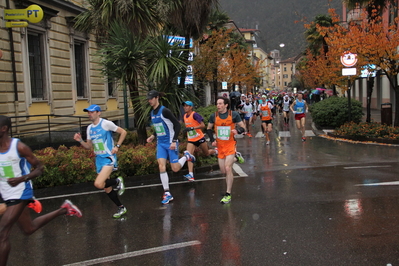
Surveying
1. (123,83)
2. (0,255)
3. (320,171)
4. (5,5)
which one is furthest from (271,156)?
(5,5)

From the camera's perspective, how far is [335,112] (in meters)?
20.4

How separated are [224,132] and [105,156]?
2.15 meters

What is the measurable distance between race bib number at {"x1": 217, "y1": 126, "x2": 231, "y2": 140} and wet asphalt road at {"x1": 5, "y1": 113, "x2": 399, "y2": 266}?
45.9 inches

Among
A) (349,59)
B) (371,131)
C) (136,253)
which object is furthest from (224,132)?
(349,59)

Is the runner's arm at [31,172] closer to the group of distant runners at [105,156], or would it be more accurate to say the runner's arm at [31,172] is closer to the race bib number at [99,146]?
the group of distant runners at [105,156]

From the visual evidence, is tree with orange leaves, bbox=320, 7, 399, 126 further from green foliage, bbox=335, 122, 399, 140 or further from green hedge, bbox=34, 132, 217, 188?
green hedge, bbox=34, 132, 217, 188

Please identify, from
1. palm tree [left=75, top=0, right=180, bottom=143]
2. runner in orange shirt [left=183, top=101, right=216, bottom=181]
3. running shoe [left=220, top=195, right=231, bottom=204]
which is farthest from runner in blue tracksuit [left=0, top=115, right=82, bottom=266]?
palm tree [left=75, top=0, right=180, bottom=143]

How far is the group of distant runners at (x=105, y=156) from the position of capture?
4.34 meters

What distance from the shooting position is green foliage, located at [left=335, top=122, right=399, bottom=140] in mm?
15244

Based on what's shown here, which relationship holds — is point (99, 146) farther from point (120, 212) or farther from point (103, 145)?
point (120, 212)

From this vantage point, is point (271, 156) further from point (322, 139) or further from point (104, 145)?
point (104, 145)

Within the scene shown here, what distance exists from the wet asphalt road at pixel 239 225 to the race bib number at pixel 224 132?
1166 millimetres

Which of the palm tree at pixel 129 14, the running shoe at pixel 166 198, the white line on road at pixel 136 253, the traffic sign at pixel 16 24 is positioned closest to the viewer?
the white line on road at pixel 136 253

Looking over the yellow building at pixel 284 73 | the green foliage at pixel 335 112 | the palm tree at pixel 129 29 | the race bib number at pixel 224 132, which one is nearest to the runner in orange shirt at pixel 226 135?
the race bib number at pixel 224 132
